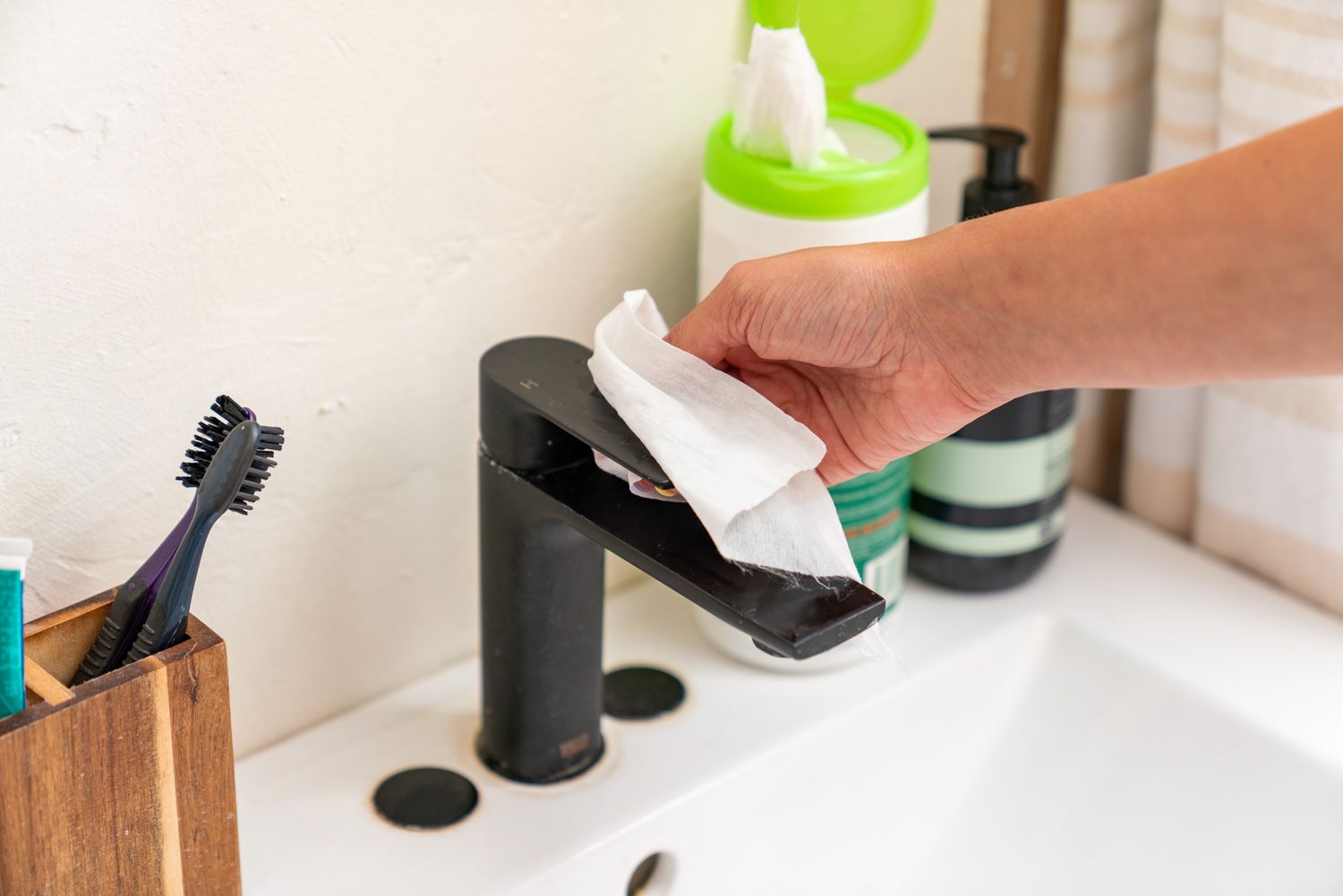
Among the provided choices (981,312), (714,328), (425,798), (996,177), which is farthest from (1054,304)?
(425,798)

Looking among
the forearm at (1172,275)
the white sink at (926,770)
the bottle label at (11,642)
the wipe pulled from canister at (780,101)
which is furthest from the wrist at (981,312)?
the bottle label at (11,642)

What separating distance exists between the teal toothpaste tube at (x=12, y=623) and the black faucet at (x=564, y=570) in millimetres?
185

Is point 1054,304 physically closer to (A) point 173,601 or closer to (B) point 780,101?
(B) point 780,101

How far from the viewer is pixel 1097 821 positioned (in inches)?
27.2

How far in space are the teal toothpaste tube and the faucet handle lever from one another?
0.59 feet

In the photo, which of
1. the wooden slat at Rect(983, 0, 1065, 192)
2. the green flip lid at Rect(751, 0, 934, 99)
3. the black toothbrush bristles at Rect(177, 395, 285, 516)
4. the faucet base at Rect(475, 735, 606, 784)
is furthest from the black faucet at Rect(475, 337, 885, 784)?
the wooden slat at Rect(983, 0, 1065, 192)

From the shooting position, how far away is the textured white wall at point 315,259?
1.62 feet

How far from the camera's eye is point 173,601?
18.3 inches

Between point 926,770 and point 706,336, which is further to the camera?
point 926,770

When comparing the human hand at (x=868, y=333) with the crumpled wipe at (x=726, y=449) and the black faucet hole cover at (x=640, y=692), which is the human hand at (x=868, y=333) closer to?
the crumpled wipe at (x=726, y=449)

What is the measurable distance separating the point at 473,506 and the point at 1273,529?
17.6 inches

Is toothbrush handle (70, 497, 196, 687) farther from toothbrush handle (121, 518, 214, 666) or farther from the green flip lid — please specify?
the green flip lid

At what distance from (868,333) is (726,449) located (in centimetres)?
8

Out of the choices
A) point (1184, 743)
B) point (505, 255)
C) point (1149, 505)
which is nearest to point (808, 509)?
point (505, 255)
